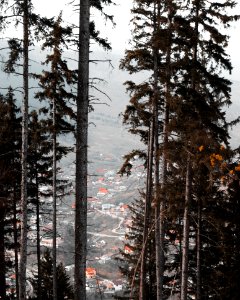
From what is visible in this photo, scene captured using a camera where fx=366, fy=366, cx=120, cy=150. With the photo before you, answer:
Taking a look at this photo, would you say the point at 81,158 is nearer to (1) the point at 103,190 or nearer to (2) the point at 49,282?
(2) the point at 49,282

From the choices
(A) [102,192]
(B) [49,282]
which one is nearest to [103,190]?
(A) [102,192]

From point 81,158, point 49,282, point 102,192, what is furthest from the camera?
point 102,192

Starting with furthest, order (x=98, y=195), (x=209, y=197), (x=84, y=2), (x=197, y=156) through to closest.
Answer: (x=98, y=195) → (x=209, y=197) → (x=197, y=156) → (x=84, y=2)

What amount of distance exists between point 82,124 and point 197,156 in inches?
159

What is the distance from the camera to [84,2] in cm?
833

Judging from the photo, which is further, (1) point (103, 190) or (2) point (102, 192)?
(1) point (103, 190)

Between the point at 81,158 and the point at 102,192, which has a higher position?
the point at 102,192

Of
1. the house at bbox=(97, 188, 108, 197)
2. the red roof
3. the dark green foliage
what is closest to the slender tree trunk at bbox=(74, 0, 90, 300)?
the dark green foliage

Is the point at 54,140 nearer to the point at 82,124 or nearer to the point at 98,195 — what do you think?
the point at 82,124

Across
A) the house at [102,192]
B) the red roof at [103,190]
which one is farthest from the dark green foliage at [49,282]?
the red roof at [103,190]

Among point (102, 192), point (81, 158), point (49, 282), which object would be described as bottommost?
point (49, 282)

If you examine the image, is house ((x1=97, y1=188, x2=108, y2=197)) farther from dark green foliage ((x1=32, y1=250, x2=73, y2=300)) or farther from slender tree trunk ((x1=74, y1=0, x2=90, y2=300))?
slender tree trunk ((x1=74, y1=0, x2=90, y2=300))

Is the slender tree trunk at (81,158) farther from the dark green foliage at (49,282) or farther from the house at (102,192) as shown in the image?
the house at (102,192)

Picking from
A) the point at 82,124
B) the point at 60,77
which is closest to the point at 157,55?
the point at 60,77
